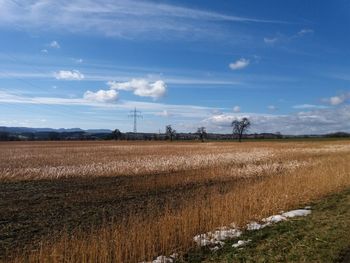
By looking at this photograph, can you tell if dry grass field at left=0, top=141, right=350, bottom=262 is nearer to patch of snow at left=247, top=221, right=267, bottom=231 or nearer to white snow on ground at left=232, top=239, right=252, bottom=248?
patch of snow at left=247, top=221, right=267, bottom=231

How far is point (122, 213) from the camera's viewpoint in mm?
14531

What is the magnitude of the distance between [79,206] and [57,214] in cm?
172

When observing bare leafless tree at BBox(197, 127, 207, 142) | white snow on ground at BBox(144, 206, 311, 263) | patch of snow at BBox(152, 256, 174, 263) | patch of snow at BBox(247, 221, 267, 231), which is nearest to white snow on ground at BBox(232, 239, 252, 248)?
white snow on ground at BBox(144, 206, 311, 263)

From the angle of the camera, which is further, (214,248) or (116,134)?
(116,134)

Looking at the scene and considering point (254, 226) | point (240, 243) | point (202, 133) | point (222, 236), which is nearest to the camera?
point (240, 243)

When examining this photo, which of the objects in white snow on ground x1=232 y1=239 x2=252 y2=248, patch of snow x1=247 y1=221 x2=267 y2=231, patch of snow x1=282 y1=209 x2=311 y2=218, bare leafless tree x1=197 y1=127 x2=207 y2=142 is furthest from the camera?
bare leafless tree x1=197 y1=127 x2=207 y2=142

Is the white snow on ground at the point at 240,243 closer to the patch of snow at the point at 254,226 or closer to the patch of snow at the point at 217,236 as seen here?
the patch of snow at the point at 217,236

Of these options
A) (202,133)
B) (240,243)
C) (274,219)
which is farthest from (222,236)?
(202,133)

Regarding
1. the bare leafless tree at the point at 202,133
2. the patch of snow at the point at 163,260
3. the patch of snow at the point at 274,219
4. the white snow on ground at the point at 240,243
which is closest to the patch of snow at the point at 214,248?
the white snow on ground at the point at 240,243

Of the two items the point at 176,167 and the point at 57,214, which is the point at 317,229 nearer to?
the point at 57,214

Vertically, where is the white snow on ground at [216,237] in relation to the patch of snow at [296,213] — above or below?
below

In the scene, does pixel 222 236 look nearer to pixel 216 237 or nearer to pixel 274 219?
pixel 216 237

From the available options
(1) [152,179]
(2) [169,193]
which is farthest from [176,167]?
(2) [169,193]

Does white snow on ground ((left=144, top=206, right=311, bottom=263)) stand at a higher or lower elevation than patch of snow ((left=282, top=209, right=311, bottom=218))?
lower
